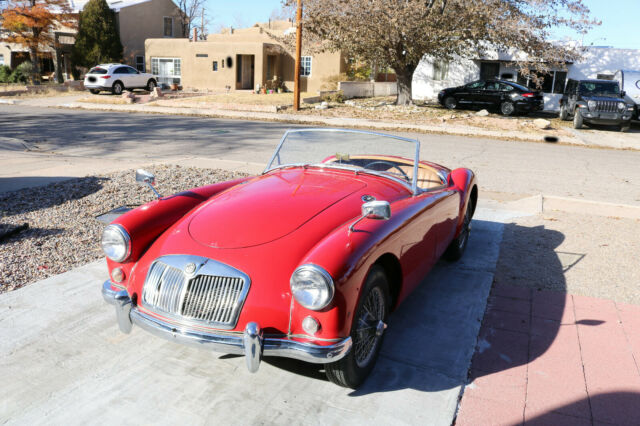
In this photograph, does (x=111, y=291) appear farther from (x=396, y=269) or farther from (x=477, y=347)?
(x=477, y=347)

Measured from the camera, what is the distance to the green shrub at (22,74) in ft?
118

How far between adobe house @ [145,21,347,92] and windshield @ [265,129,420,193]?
2839cm

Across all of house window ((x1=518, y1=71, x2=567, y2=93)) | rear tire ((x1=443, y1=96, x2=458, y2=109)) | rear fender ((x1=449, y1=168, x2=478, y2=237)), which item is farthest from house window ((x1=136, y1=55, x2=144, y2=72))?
rear fender ((x1=449, y1=168, x2=478, y2=237))

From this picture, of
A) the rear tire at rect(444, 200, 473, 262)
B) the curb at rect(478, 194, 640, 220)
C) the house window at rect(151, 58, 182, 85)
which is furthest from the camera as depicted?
the house window at rect(151, 58, 182, 85)

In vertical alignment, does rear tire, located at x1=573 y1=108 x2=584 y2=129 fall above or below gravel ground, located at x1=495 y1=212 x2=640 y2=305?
above

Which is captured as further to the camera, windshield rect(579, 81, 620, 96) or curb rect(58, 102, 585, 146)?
windshield rect(579, 81, 620, 96)

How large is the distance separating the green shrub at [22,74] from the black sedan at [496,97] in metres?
27.7

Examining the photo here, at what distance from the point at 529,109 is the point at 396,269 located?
73.9 ft

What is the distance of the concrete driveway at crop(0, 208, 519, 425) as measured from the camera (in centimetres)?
294

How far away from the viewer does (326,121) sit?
20.6m

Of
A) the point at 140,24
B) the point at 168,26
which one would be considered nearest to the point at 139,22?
the point at 140,24

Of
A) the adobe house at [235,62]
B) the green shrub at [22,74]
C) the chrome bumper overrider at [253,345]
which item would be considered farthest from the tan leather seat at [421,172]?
the green shrub at [22,74]

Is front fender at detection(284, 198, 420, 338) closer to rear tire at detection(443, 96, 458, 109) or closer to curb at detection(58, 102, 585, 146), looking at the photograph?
Result: curb at detection(58, 102, 585, 146)

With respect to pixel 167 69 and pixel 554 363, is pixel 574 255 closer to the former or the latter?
pixel 554 363
